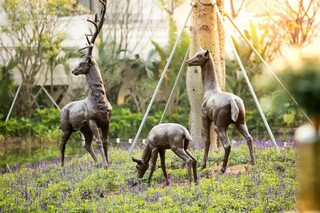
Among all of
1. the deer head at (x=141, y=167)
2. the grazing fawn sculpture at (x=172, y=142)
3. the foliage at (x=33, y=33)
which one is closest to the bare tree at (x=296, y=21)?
the foliage at (x=33, y=33)

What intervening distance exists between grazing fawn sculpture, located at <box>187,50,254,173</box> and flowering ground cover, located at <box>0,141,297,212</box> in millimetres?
406

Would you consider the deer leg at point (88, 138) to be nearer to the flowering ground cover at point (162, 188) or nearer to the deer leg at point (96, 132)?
the flowering ground cover at point (162, 188)

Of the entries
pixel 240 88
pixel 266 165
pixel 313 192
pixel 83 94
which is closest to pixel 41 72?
pixel 83 94

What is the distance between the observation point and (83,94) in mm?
21656

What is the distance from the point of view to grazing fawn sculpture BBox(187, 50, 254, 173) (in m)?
8.02

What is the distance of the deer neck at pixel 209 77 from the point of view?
8.52 metres

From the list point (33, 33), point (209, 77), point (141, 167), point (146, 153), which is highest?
point (33, 33)

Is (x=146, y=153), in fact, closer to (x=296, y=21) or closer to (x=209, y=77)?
(x=209, y=77)

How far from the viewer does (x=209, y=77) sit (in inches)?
339

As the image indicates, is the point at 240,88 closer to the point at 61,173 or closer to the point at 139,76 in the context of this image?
the point at 139,76

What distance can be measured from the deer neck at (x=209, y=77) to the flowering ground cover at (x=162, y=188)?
3.27 ft

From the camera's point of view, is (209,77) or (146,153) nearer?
(146,153)

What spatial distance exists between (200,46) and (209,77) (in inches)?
89.2

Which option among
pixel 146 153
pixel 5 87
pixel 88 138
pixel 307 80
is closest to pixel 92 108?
pixel 88 138
